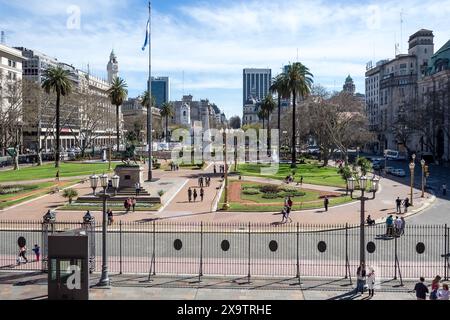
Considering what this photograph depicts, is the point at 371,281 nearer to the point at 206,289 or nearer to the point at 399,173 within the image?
the point at 206,289

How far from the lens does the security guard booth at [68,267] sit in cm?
1839

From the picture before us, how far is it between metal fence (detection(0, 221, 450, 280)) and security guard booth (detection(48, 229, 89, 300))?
381cm

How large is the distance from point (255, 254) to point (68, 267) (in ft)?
36.1

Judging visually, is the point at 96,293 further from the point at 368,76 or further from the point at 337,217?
the point at 368,76

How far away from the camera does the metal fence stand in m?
23.3

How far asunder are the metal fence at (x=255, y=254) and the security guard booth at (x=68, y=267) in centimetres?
381

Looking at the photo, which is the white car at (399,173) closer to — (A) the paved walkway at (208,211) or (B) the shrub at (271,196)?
(A) the paved walkway at (208,211)

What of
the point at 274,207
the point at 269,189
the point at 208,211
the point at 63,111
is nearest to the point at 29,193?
the point at 208,211

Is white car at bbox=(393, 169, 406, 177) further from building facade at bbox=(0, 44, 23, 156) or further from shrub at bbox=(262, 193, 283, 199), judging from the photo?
building facade at bbox=(0, 44, 23, 156)

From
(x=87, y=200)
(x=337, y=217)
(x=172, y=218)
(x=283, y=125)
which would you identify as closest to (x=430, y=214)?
(x=337, y=217)

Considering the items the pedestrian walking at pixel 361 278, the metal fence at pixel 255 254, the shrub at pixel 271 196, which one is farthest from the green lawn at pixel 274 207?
the pedestrian walking at pixel 361 278

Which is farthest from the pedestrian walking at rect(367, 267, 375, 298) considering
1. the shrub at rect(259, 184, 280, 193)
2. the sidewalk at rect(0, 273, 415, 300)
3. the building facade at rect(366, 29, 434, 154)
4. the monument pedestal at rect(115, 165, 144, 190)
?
the building facade at rect(366, 29, 434, 154)

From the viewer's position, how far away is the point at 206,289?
20.2 metres
